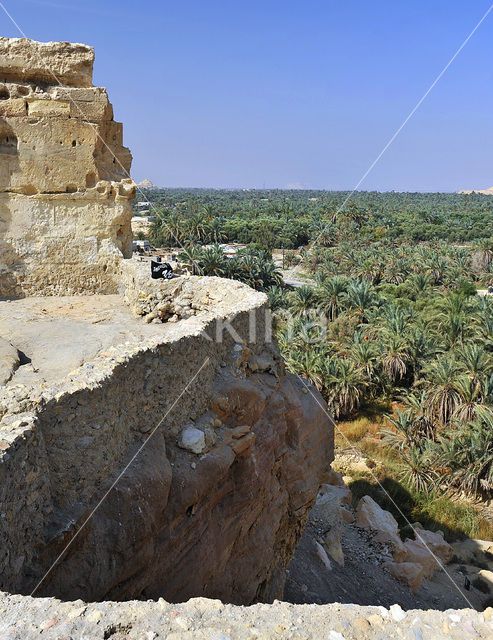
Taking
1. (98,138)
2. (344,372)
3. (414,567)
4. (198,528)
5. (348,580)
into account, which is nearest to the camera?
(198,528)

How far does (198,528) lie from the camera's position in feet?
17.0

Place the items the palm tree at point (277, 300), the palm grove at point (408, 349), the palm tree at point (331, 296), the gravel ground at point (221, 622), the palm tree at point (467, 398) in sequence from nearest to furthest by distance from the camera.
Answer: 1. the gravel ground at point (221, 622)
2. the palm grove at point (408, 349)
3. the palm tree at point (467, 398)
4. the palm tree at point (277, 300)
5. the palm tree at point (331, 296)

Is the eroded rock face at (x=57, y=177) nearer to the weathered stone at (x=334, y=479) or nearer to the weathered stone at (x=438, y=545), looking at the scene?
the weathered stone at (x=334, y=479)

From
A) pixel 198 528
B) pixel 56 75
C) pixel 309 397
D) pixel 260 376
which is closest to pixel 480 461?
pixel 309 397

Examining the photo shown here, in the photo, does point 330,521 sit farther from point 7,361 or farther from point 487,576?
point 7,361

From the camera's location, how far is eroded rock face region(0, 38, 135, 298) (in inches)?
315

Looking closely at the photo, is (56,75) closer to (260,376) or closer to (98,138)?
(98,138)

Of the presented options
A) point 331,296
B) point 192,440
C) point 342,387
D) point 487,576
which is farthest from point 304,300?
point 192,440

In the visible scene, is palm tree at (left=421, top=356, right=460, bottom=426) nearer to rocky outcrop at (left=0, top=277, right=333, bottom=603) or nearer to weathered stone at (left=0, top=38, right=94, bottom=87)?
rocky outcrop at (left=0, top=277, right=333, bottom=603)

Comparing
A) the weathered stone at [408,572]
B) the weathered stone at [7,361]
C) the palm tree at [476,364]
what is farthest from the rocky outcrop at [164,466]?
the palm tree at [476,364]

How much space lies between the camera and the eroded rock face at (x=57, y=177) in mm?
7992

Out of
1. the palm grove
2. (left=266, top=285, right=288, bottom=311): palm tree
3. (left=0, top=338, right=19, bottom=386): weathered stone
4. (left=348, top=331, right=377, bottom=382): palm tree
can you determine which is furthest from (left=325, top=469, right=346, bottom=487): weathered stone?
(left=266, top=285, right=288, bottom=311): palm tree

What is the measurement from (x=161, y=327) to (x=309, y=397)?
2.41m

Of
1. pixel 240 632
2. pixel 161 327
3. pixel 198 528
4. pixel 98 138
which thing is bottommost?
pixel 198 528
